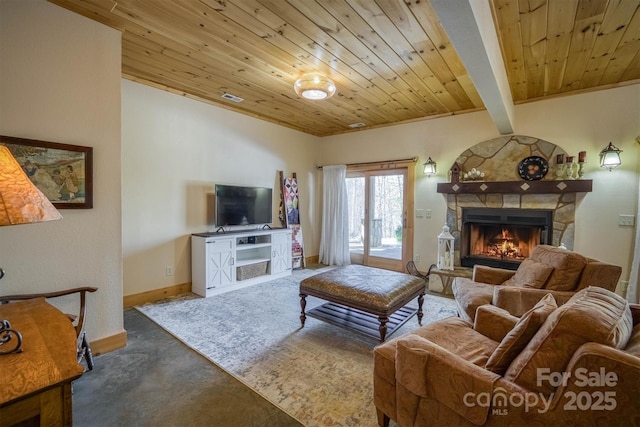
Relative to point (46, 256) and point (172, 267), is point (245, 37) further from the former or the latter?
point (172, 267)

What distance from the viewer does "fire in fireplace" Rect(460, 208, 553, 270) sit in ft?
12.7

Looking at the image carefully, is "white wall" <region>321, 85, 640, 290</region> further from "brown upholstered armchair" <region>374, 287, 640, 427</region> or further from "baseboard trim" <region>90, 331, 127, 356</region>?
"baseboard trim" <region>90, 331, 127, 356</region>

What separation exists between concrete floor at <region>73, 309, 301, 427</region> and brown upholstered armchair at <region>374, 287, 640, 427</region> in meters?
0.78

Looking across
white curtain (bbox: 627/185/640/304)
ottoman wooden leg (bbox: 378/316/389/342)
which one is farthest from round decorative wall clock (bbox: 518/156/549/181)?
ottoman wooden leg (bbox: 378/316/389/342)

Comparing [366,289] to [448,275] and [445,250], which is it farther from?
[445,250]

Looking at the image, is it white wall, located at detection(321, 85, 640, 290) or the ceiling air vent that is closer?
white wall, located at detection(321, 85, 640, 290)

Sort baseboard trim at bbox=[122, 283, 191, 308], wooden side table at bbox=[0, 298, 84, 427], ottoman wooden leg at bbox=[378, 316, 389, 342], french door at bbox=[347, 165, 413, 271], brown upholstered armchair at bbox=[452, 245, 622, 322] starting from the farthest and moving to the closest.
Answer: french door at bbox=[347, 165, 413, 271]
baseboard trim at bbox=[122, 283, 191, 308]
ottoman wooden leg at bbox=[378, 316, 389, 342]
brown upholstered armchair at bbox=[452, 245, 622, 322]
wooden side table at bbox=[0, 298, 84, 427]

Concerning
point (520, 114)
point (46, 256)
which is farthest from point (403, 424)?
point (520, 114)

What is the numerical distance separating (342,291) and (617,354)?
6.22ft

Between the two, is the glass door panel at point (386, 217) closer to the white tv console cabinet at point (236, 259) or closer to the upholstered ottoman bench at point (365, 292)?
the white tv console cabinet at point (236, 259)

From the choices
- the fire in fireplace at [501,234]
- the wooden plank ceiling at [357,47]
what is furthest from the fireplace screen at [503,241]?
the wooden plank ceiling at [357,47]

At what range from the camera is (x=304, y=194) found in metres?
5.86

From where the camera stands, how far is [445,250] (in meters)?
4.43

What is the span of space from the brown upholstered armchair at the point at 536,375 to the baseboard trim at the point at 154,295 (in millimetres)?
3200
